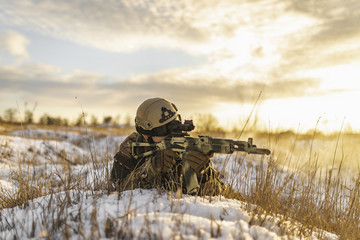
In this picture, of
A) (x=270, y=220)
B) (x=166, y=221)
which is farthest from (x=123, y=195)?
(x=270, y=220)

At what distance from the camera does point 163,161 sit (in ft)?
9.39

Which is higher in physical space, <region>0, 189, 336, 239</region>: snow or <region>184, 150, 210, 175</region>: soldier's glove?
<region>184, 150, 210, 175</region>: soldier's glove

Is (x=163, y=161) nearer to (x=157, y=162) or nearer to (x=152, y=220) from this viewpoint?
(x=157, y=162)

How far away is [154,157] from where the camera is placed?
2896 millimetres

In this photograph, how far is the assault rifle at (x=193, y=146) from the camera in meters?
2.42

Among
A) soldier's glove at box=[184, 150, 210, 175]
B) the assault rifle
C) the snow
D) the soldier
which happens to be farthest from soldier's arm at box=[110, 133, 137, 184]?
soldier's glove at box=[184, 150, 210, 175]

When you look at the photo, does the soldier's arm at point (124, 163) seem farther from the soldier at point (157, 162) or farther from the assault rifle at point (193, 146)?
the assault rifle at point (193, 146)

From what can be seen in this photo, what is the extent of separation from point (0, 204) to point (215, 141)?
101 inches

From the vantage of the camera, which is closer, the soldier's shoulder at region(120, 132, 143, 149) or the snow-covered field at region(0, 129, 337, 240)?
the snow-covered field at region(0, 129, 337, 240)

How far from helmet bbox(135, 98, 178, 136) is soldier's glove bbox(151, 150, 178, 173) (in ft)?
1.03

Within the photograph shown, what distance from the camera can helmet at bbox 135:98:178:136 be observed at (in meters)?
3.05

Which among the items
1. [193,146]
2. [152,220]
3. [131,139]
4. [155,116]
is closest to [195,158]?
[193,146]

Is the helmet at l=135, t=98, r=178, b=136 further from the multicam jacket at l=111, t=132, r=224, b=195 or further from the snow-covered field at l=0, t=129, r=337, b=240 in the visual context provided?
the snow-covered field at l=0, t=129, r=337, b=240

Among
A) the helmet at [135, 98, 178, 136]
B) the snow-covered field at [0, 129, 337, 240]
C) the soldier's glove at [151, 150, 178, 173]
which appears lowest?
the snow-covered field at [0, 129, 337, 240]
